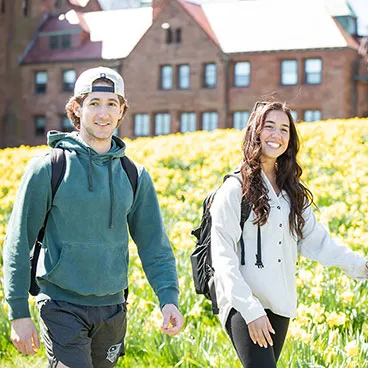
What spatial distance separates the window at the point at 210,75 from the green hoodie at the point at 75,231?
34800mm

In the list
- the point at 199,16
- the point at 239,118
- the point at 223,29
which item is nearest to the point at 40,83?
the point at 199,16

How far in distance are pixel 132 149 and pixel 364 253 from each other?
926 cm

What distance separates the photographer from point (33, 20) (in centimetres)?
4431

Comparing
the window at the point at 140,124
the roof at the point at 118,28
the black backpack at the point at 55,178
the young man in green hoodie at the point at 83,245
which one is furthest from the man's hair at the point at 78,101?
the roof at the point at 118,28

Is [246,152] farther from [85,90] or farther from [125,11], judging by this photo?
[125,11]

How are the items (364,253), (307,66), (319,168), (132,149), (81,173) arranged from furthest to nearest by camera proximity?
(307,66)
(132,149)
(319,168)
(364,253)
(81,173)

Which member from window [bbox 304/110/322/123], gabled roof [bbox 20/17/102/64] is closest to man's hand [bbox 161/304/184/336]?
window [bbox 304/110/322/123]

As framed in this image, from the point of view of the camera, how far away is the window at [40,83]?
1658 inches

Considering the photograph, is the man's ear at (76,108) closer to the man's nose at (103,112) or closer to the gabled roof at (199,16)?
the man's nose at (103,112)

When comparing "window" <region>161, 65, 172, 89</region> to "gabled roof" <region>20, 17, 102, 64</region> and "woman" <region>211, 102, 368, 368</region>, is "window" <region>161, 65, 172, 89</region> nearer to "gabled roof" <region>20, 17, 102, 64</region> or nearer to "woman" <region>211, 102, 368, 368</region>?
"gabled roof" <region>20, 17, 102, 64</region>

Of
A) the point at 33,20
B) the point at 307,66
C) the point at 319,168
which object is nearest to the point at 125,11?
the point at 33,20

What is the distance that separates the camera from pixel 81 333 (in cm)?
358

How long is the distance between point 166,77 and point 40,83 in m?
7.18

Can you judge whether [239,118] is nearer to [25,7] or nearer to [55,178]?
[25,7]
